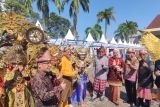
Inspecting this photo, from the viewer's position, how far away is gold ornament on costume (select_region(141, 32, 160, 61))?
6816mm

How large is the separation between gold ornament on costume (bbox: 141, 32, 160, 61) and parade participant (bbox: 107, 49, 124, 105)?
273cm

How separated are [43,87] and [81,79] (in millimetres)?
5296

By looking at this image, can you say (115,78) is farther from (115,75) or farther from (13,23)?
(13,23)

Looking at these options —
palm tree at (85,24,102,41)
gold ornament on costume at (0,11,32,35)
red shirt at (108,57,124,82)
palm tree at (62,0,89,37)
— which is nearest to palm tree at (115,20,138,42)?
palm tree at (85,24,102,41)

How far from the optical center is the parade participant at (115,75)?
998cm

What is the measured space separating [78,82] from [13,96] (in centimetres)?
345

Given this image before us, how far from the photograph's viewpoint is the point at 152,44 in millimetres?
7012

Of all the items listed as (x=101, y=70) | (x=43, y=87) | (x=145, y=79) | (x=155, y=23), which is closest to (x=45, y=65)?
(x=43, y=87)

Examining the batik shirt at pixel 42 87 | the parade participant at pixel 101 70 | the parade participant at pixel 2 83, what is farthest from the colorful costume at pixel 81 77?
the batik shirt at pixel 42 87

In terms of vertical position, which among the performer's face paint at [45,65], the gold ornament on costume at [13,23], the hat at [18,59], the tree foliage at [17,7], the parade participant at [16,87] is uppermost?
the tree foliage at [17,7]

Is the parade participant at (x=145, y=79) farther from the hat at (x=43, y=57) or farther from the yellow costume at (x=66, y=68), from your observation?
the hat at (x=43, y=57)

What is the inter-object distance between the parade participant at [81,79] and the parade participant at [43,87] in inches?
184

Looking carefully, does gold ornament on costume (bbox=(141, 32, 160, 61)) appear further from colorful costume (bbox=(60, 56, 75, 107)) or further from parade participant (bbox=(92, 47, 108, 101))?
parade participant (bbox=(92, 47, 108, 101))

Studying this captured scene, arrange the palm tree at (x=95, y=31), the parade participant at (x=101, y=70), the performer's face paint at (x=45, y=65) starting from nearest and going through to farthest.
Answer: the performer's face paint at (x=45, y=65)
the parade participant at (x=101, y=70)
the palm tree at (x=95, y=31)
